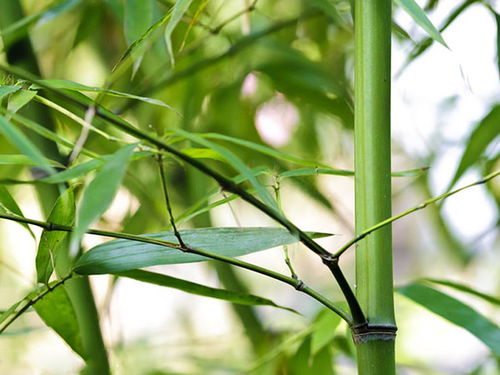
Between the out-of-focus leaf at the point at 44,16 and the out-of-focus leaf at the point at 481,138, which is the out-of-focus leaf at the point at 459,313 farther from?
the out-of-focus leaf at the point at 44,16

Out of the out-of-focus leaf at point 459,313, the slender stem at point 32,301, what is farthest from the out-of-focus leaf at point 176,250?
the out-of-focus leaf at point 459,313

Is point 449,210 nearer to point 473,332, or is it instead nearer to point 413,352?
point 413,352

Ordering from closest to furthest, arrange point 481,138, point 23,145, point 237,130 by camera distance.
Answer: point 23,145 < point 481,138 < point 237,130

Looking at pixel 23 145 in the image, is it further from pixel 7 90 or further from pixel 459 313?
pixel 459 313

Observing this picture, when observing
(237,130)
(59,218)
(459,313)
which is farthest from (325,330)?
(237,130)

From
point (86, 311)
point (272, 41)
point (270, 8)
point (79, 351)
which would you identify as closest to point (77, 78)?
point (270, 8)

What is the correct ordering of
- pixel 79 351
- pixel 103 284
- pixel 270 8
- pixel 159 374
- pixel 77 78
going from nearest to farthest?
pixel 79 351, pixel 159 374, pixel 270 8, pixel 77 78, pixel 103 284

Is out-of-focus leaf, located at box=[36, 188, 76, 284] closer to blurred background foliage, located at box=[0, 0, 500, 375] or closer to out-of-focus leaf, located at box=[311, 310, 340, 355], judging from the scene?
blurred background foliage, located at box=[0, 0, 500, 375]
